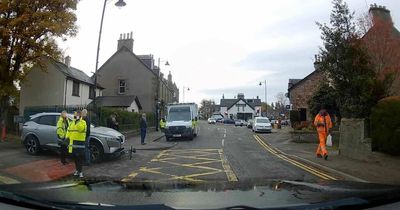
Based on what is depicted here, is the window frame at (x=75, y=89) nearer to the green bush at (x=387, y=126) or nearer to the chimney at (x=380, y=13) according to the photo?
the chimney at (x=380, y=13)

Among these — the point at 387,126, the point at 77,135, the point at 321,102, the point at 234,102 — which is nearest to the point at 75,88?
the point at 321,102

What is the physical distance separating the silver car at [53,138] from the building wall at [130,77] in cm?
3971

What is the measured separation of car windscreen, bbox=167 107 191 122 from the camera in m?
34.2

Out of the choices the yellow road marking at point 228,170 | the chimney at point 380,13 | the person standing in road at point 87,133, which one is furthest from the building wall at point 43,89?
the chimney at point 380,13

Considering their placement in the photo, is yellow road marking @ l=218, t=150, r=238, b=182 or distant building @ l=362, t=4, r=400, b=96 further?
distant building @ l=362, t=4, r=400, b=96

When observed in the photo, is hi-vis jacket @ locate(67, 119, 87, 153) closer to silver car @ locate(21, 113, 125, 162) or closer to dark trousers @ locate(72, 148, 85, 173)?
dark trousers @ locate(72, 148, 85, 173)

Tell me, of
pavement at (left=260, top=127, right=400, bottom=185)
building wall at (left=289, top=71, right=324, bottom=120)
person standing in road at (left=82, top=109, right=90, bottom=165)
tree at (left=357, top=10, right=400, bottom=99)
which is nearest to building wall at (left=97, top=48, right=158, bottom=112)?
building wall at (left=289, top=71, right=324, bottom=120)

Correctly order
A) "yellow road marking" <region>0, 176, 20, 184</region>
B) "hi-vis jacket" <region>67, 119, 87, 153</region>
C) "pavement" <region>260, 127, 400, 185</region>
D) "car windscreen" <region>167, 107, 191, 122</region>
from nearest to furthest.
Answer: "yellow road marking" <region>0, 176, 20, 184</region> → "pavement" <region>260, 127, 400, 185</region> → "hi-vis jacket" <region>67, 119, 87, 153</region> → "car windscreen" <region>167, 107, 191, 122</region>

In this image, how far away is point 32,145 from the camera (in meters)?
17.9

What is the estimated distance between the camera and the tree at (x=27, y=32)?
25375 millimetres

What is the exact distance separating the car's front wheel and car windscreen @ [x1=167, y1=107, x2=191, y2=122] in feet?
54.3

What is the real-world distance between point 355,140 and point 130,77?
4430 cm

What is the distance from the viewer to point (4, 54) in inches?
999

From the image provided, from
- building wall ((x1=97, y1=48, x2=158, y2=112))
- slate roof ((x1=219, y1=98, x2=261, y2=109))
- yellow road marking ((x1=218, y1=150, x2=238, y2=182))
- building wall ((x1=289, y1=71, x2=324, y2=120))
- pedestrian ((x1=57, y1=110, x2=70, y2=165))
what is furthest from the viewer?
slate roof ((x1=219, y1=98, x2=261, y2=109))
